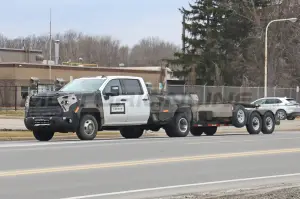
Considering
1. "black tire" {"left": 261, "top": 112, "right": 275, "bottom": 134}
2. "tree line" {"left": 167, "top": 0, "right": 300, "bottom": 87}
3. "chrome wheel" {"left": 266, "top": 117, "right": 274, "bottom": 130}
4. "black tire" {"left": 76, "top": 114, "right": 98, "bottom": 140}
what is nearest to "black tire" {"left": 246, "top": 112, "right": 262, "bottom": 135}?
"black tire" {"left": 261, "top": 112, "right": 275, "bottom": 134}

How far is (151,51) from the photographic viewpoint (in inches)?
5074

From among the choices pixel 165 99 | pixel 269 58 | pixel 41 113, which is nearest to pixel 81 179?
pixel 41 113

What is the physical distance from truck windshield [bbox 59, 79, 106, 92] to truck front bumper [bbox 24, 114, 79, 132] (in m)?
1.31

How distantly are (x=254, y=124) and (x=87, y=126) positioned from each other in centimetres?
864

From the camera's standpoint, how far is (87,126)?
60.3ft

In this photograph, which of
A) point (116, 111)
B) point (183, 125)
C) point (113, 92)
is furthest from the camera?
point (183, 125)

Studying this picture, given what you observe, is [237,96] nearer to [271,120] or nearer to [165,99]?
[271,120]

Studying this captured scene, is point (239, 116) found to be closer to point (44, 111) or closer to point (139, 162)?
point (44, 111)

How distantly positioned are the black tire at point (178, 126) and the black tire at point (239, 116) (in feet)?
8.58

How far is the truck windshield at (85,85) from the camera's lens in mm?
18859

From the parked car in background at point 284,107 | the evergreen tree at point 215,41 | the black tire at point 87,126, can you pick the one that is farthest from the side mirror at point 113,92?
the evergreen tree at point 215,41

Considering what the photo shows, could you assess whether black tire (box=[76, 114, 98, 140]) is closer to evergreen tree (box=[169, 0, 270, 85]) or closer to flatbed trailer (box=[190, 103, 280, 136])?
flatbed trailer (box=[190, 103, 280, 136])

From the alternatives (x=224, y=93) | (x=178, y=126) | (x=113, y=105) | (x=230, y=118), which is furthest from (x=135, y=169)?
(x=224, y=93)

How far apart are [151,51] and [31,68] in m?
71.0
